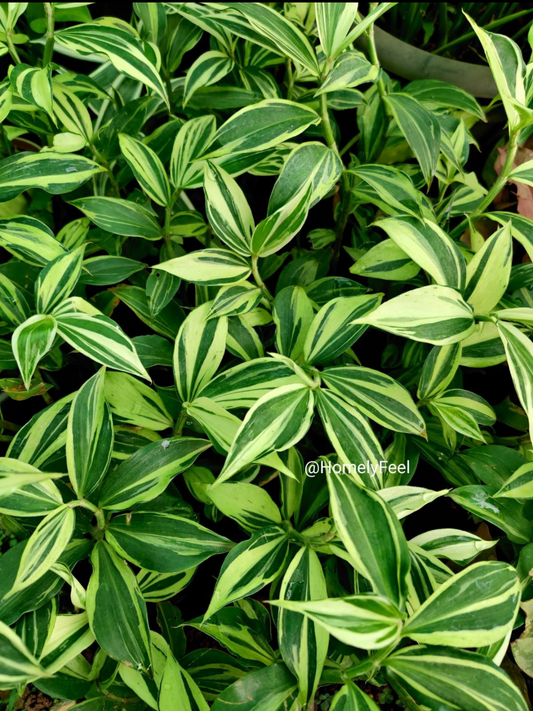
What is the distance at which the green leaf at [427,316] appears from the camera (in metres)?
0.51

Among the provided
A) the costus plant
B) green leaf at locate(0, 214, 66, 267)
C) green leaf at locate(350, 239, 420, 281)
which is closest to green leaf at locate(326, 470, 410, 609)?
the costus plant

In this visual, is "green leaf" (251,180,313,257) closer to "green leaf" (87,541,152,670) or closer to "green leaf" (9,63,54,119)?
"green leaf" (9,63,54,119)

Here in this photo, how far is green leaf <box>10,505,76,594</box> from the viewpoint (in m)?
0.48

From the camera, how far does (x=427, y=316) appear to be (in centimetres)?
52

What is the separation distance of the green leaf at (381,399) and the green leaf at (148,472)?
15 cm

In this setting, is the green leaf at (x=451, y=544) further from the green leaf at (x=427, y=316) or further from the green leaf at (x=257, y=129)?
the green leaf at (x=257, y=129)

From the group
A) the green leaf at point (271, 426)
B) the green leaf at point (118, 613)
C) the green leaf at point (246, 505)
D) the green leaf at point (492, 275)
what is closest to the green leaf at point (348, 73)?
the green leaf at point (492, 275)

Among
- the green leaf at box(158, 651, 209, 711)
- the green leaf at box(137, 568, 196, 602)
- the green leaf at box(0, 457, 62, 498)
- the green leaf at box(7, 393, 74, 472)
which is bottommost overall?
the green leaf at box(137, 568, 196, 602)

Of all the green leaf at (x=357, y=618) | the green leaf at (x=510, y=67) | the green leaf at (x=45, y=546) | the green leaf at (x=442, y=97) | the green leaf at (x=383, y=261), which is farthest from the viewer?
the green leaf at (x=442, y=97)

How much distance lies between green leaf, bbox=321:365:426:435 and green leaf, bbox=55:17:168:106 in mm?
372

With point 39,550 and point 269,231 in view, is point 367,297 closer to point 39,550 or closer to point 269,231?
point 269,231

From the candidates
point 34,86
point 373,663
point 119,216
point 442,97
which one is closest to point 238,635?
point 373,663

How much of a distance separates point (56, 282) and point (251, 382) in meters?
0.23

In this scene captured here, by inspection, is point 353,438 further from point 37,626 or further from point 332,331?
point 37,626
